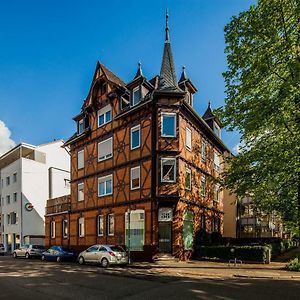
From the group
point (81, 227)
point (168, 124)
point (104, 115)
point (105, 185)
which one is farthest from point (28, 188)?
point (168, 124)

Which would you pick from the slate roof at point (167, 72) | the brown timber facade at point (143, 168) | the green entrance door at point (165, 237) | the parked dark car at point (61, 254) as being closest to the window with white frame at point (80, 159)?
the brown timber facade at point (143, 168)

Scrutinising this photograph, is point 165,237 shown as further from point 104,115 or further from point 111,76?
point 111,76

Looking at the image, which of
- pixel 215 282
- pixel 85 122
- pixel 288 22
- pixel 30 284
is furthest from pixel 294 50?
pixel 85 122

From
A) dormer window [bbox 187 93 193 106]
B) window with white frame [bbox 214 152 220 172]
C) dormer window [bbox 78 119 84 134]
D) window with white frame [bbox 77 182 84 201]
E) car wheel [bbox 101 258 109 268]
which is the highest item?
dormer window [bbox 187 93 193 106]

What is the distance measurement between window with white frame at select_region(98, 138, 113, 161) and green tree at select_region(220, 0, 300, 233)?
39.6 ft

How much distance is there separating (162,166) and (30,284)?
12.5m

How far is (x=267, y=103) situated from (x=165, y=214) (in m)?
10.8

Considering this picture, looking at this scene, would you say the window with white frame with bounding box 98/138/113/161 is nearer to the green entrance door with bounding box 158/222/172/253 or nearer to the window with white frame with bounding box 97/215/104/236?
the window with white frame with bounding box 97/215/104/236

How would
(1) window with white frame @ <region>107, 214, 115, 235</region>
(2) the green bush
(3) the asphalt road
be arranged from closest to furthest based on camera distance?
(3) the asphalt road, (2) the green bush, (1) window with white frame @ <region>107, 214, 115, 235</region>

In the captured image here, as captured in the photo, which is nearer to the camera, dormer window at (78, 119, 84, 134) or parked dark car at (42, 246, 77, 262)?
parked dark car at (42, 246, 77, 262)

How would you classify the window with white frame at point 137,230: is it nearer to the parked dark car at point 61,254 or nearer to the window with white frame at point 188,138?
the window with white frame at point 188,138

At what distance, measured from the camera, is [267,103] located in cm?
1780

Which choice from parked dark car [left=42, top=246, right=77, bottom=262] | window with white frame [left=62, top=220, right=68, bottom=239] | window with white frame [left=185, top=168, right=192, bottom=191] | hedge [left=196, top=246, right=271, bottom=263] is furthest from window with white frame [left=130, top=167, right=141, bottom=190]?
window with white frame [left=62, top=220, right=68, bottom=239]

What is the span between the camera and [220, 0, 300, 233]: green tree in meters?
17.7
